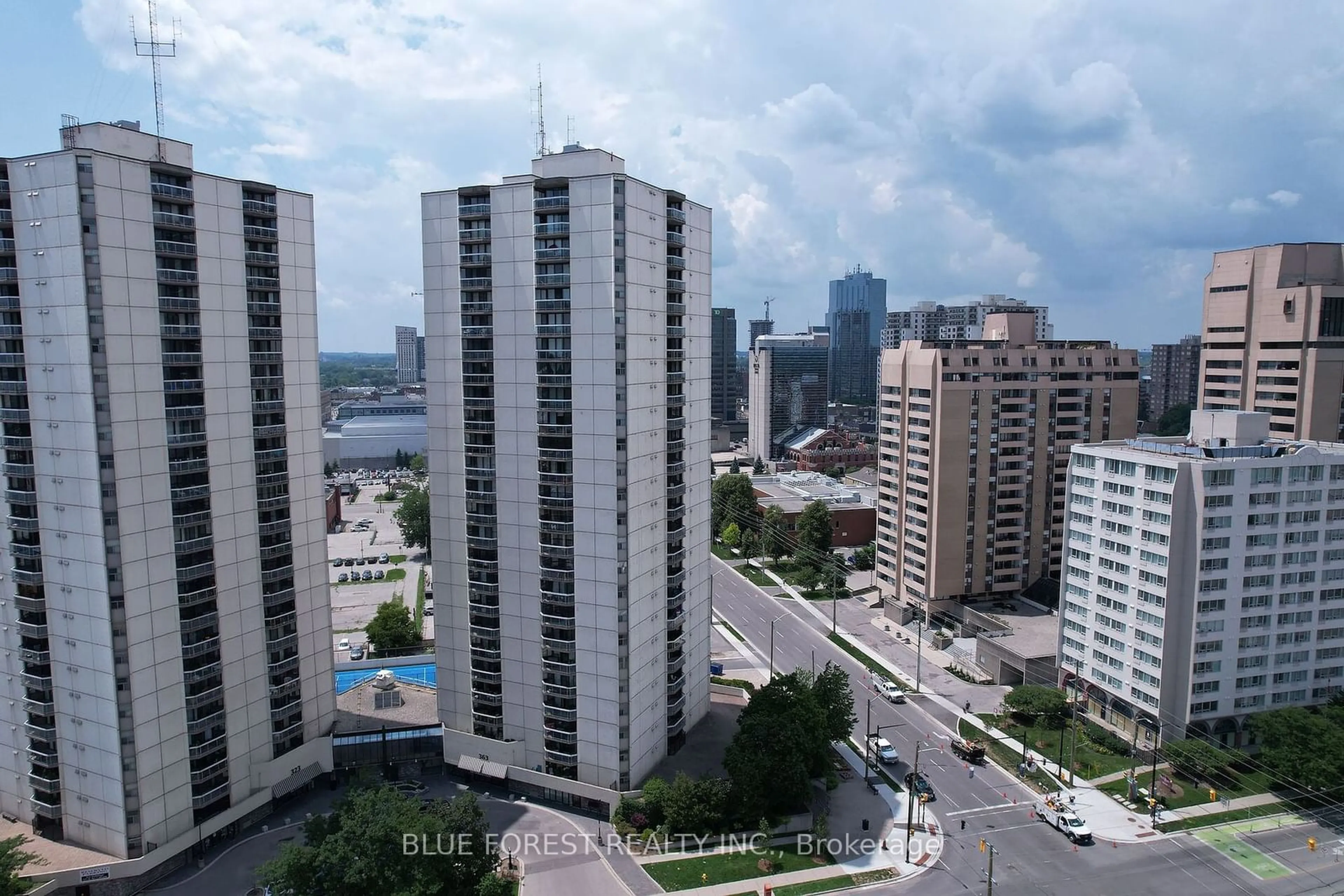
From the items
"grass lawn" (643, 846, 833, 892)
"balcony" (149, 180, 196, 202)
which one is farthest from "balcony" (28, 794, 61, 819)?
"balcony" (149, 180, 196, 202)

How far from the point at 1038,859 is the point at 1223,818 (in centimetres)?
1573

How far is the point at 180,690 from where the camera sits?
5272 cm

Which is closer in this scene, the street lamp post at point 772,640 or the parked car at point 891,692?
the parked car at point 891,692

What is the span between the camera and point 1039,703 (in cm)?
7288

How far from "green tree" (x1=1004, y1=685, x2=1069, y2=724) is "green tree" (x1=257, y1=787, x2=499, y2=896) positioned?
4825 cm

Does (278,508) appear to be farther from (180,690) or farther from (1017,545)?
(1017,545)

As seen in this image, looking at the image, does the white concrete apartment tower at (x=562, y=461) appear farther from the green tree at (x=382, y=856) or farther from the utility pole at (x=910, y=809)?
the utility pole at (x=910, y=809)

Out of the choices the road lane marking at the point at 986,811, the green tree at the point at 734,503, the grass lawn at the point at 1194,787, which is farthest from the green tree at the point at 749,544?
the grass lawn at the point at 1194,787

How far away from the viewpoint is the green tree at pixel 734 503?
143m

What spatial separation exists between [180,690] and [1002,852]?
55159 millimetres

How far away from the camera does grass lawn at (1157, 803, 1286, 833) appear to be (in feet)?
194

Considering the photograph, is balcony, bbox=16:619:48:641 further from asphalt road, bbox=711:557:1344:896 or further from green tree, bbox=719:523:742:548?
green tree, bbox=719:523:742:548

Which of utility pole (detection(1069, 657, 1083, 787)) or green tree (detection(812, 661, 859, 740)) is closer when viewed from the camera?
utility pole (detection(1069, 657, 1083, 787))

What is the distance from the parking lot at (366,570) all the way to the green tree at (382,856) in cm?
4115
